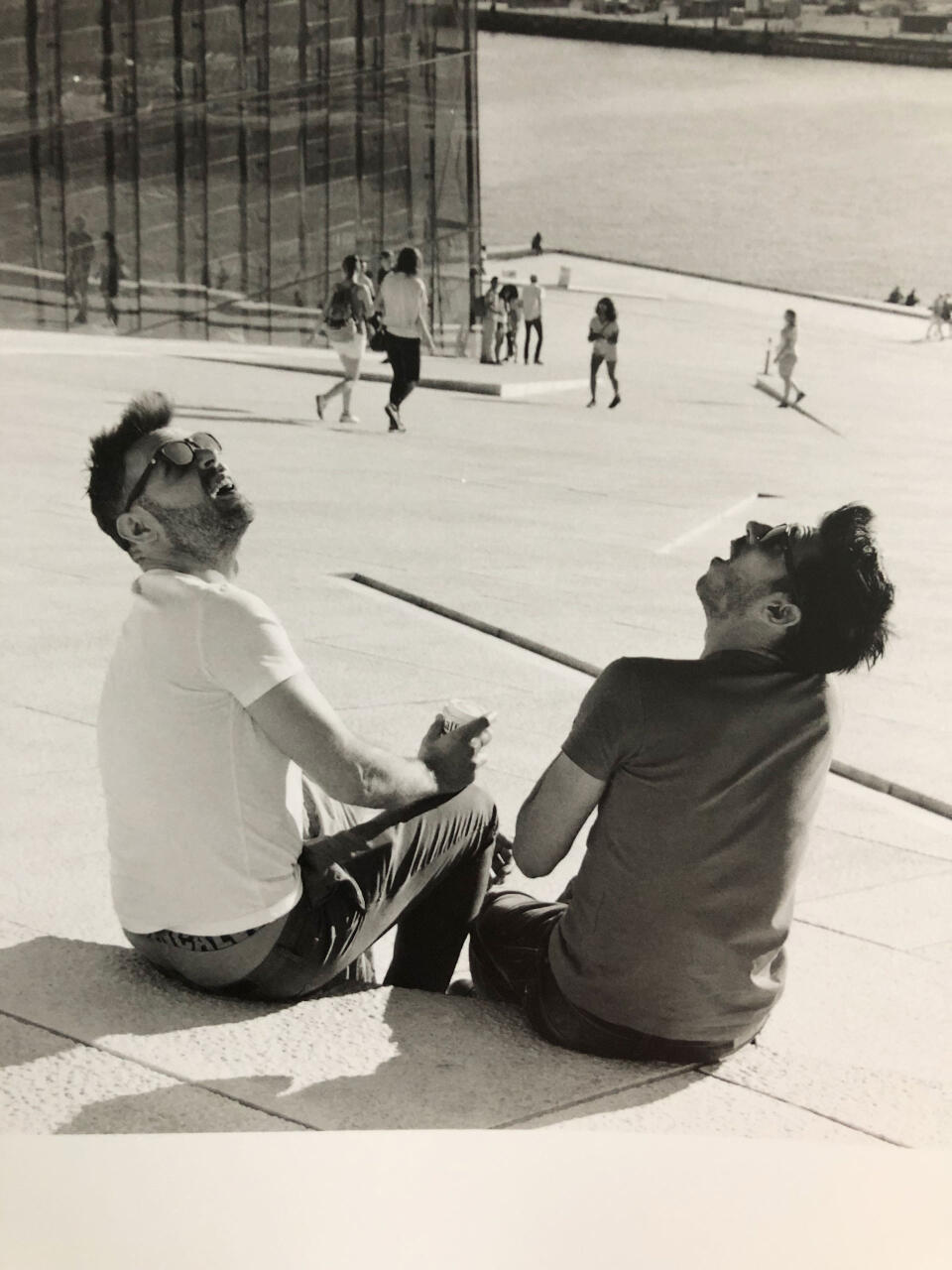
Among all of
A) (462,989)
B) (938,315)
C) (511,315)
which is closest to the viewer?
(462,989)

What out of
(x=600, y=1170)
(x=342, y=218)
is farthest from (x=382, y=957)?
(x=342, y=218)

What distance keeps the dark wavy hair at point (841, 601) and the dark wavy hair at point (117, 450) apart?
934 millimetres

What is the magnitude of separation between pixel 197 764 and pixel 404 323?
4.70 metres

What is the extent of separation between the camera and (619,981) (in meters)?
2.39

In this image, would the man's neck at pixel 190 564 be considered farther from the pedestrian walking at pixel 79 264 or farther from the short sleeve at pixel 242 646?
the pedestrian walking at pixel 79 264

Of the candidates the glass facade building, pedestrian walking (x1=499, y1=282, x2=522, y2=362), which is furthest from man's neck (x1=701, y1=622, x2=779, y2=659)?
pedestrian walking (x1=499, y1=282, x2=522, y2=362)

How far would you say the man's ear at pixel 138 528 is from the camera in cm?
236

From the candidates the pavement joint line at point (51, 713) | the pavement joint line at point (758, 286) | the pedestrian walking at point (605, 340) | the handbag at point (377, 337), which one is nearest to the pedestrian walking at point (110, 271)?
the handbag at point (377, 337)

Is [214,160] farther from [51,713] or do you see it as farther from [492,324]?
[51,713]

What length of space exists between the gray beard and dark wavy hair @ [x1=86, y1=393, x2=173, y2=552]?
0.08 m

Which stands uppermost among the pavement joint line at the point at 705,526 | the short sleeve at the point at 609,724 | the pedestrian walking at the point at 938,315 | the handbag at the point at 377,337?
the pedestrian walking at the point at 938,315

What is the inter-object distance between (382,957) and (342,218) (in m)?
6.90

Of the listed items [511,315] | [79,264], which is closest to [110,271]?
[79,264]

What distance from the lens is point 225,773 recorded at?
2301 millimetres
